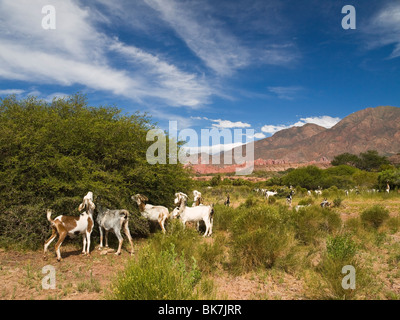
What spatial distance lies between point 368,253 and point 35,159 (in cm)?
1110

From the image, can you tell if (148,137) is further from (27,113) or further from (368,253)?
(368,253)

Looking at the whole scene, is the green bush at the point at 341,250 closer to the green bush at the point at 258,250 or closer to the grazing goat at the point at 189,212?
the green bush at the point at 258,250

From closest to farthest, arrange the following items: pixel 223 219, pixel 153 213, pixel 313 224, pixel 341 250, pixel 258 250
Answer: pixel 341 250, pixel 258 250, pixel 153 213, pixel 313 224, pixel 223 219

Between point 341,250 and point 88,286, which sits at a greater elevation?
point 341,250

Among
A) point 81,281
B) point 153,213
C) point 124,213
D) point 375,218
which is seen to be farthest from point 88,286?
point 375,218

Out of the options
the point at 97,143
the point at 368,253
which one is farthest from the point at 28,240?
the point at 368,253

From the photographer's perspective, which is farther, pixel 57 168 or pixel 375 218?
pixel 375 218

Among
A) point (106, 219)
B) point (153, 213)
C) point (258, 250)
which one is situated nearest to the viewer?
point (258, 250)

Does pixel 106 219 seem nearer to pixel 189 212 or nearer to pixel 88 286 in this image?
pixel 88 286

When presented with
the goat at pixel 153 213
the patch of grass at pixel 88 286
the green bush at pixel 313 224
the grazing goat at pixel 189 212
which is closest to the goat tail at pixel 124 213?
the goat at pixel 153 213

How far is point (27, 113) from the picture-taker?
927 centimetres

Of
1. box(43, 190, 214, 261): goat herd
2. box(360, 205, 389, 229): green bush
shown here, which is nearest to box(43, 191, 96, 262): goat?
box(43, 190, 214, 261): goat herd

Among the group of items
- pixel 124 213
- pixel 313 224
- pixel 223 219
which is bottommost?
pixel 223 219

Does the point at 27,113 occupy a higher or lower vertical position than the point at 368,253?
higher
